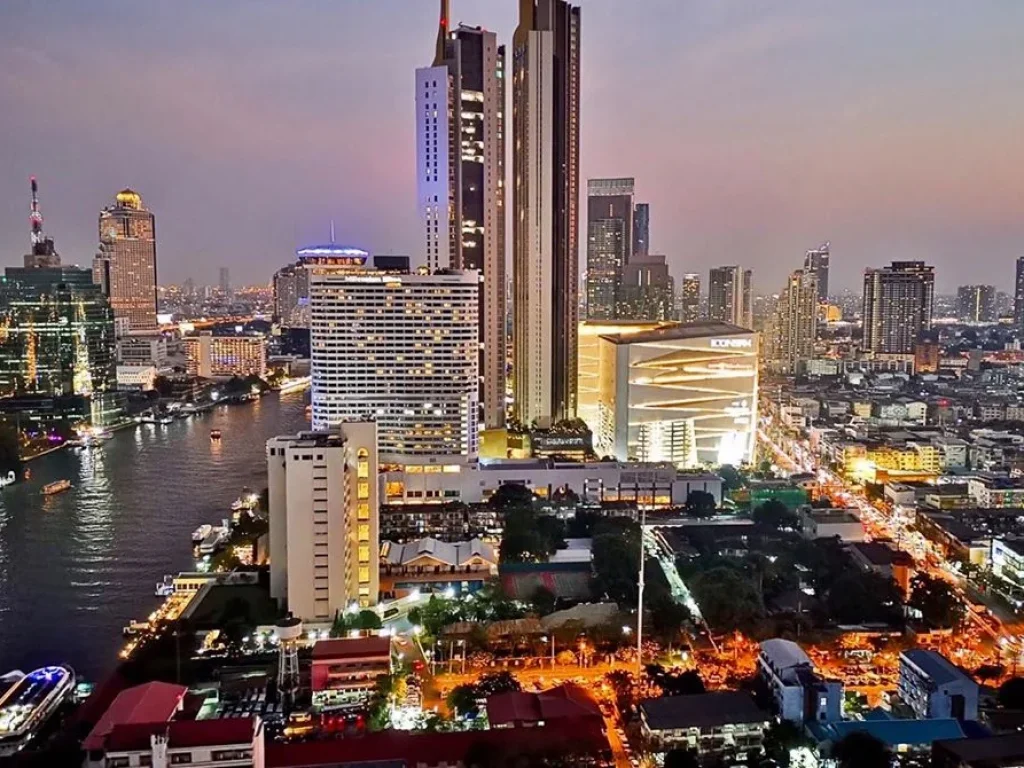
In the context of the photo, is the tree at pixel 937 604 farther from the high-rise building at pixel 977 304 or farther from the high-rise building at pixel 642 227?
the high-rise building at pixel 977 304

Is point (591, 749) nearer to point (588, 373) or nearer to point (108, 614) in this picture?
point (108, 614)

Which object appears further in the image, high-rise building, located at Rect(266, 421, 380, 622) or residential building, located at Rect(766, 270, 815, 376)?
residential building, located at Rect(766, 270, 815, 376)

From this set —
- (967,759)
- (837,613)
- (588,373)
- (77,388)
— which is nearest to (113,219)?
(77,388)

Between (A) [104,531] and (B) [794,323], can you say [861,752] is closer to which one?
(A) [104,531]

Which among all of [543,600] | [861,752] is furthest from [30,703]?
[861,752]

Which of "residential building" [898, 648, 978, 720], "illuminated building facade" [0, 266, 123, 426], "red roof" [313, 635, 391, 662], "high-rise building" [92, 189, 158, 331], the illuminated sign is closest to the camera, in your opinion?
"residential building" [898, 648, 978, 720]

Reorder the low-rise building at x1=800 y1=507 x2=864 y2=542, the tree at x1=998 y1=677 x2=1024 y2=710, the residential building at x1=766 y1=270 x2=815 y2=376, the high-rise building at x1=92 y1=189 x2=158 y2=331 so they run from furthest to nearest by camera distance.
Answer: the high-rise building at x1=92 y1=189 x2=158 y2=331 → the residential building at x1=766 y1=270 x2=815 y2=376 → the low-rise building at x1=800 y1=507 x2=864 y2=542 → the tree at x1=998 y1=677 x2=1024 y2=710

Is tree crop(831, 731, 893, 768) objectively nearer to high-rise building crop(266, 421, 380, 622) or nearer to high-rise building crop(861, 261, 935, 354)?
high-rise building crop(266, 421, 380, 622)

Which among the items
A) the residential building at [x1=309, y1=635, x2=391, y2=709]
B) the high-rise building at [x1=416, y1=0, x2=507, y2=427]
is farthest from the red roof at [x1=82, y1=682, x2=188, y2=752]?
the high-rise building at [x1=416, y1=0, x2=507, y2=427]
